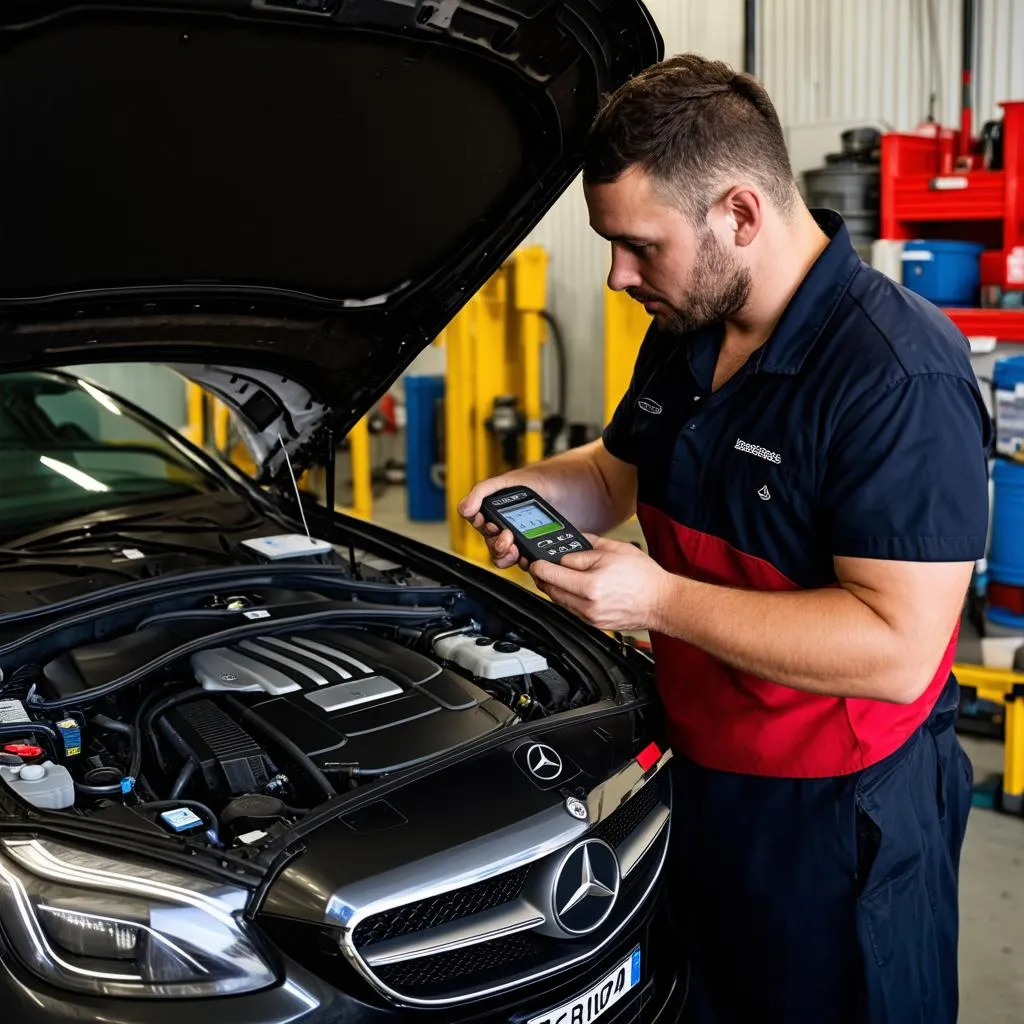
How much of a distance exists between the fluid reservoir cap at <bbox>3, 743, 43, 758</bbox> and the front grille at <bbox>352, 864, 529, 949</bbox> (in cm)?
53

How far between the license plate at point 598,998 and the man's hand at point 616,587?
47 cm

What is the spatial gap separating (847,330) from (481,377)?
13.4 feet

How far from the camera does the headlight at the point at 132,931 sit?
129cm

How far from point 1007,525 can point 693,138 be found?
2.23m

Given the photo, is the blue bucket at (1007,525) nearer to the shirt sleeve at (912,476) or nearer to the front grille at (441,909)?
the shirt sleeve at (912,476)

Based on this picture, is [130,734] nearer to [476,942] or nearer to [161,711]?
[161,711]

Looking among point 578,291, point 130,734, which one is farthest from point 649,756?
point 578,291

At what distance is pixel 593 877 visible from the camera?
152 centimetres

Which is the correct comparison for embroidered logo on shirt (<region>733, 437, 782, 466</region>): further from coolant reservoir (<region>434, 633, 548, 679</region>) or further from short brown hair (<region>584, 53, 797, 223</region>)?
coolant reservoir (<region>434, 633, 548, 679</region>)

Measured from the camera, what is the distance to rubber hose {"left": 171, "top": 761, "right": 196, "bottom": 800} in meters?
1.60

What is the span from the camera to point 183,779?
1.61m

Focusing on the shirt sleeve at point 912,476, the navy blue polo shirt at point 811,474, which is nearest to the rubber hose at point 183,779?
the navy blue polo shirt at point 811,474

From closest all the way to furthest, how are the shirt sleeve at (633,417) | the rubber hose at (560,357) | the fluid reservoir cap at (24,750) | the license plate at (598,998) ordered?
the license plate at (598,998), the fluid reservoir cap at (24,750), the shirt sleeve at (633,417), the rubber hose at (560,357)

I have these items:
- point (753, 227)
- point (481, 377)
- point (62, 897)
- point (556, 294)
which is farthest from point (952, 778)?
point (556, 294)
